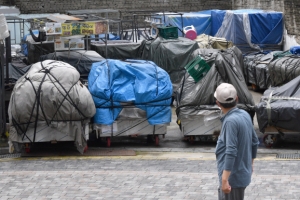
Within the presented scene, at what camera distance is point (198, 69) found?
1318 cm

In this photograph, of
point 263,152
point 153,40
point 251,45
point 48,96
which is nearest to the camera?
point 48,96

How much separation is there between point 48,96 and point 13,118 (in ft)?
2.33

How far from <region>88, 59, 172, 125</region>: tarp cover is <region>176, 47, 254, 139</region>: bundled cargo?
17.4 inches

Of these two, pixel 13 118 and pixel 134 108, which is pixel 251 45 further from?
pixel 13 118

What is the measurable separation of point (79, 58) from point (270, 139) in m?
5.21

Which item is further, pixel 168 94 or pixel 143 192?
pixel 168 94

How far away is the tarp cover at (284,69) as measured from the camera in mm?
16031

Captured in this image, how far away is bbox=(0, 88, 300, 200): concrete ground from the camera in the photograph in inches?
366

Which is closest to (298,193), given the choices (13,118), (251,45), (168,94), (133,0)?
(168,94)

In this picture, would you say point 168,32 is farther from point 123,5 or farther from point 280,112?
point 123,5

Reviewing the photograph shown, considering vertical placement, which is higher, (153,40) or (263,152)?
(153,40)

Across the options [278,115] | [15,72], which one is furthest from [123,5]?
[278,115]

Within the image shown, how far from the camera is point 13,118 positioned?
11.7 m

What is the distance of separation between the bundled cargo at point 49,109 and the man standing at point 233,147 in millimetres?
5753
